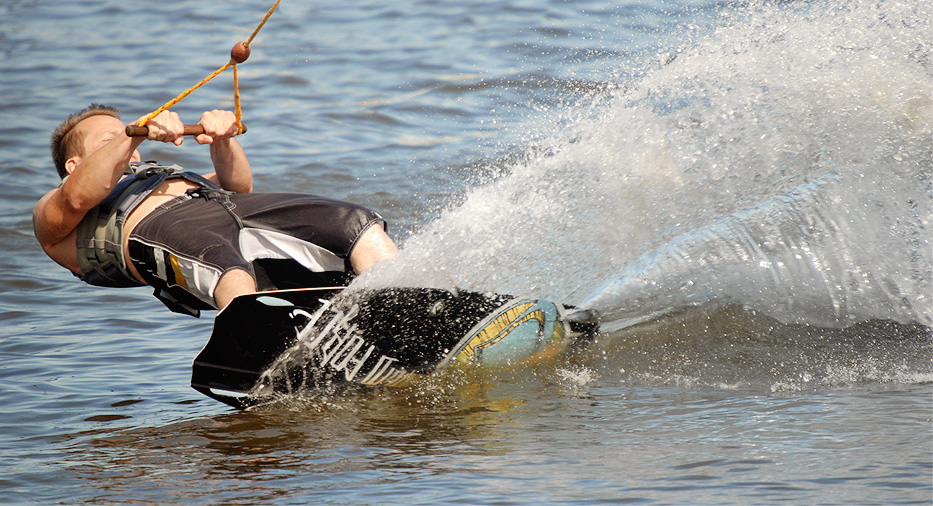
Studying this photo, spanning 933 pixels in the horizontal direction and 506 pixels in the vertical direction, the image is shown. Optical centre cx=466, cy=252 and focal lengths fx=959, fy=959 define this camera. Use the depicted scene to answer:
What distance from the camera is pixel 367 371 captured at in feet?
12.4

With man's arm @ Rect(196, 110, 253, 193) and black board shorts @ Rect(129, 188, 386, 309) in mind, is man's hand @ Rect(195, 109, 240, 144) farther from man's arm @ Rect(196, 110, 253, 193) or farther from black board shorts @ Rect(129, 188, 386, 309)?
black board shorts @ Rect(129, 188, 386, 309)

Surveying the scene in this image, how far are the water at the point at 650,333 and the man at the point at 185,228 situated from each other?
13.5 inches

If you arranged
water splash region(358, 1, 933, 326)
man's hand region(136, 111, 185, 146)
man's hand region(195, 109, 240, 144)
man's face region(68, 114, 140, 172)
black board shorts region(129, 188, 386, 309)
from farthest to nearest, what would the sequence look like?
water splash region(358, 1, 933, 326)
man's face region(68, 114, 140, 172)
man's hand region(195, 109, 240, 144)
black board shorts region(129, 188, 386, 309)
man's hand region(136, 111, 185, 146)

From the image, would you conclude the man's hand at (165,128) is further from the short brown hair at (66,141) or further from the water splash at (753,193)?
the water splash at (753,193)

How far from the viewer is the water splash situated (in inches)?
163

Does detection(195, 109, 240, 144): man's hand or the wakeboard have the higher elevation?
detection(195, 109, 240, 144): man's hand

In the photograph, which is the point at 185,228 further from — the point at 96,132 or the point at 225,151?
the point at 96,132

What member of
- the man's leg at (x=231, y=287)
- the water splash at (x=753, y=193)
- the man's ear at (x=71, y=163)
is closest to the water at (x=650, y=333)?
the water splash at (x=753, y=193)

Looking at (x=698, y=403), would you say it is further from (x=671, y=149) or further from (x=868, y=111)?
(x=868, y=111)

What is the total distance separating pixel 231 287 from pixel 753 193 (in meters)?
2.40

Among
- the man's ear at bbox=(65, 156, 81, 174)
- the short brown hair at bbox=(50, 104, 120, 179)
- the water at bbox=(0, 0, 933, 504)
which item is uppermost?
the short brown hair at bbox=(50, 104, 120, 179)

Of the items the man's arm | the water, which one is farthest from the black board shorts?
the water

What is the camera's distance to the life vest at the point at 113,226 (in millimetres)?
3715

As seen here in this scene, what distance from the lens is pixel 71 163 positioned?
12.9ft
